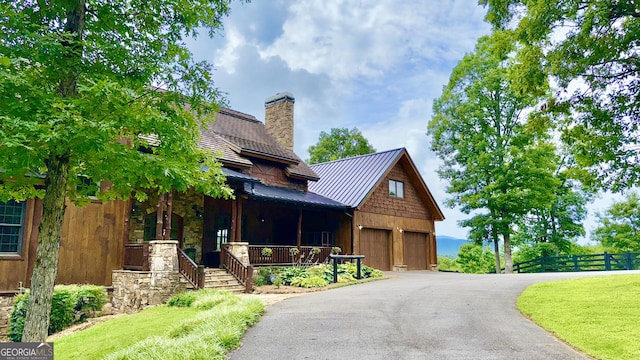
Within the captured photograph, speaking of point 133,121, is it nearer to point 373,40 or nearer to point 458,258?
point 373,40

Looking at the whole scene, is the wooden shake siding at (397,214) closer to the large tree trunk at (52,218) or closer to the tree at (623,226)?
the large tree trunk at (52,218)

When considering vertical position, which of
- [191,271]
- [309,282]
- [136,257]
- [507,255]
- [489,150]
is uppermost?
[489,150]

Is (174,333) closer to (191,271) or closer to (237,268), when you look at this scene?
(191,271)

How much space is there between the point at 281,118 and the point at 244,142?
4660 mm

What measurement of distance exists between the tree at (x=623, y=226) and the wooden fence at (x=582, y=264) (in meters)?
4.95

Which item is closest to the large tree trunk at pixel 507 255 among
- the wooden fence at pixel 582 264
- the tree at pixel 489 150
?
the tree at pixel 489 150

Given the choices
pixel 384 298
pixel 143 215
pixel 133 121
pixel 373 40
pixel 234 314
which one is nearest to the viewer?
pixel 133 121

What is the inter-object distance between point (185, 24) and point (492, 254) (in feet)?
120

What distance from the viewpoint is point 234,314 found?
25.8ft

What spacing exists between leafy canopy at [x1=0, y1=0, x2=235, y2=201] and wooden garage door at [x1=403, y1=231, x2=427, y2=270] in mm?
17490

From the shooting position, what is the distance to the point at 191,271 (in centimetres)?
1263

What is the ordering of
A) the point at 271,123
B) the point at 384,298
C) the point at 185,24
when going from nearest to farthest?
the point at 185,24 → the point at 384,298 → the point at 271,123

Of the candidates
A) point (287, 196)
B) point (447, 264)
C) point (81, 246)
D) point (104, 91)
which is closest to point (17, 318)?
point (81, 246)

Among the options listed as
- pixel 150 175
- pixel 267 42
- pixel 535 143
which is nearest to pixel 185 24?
pixel 150 175
